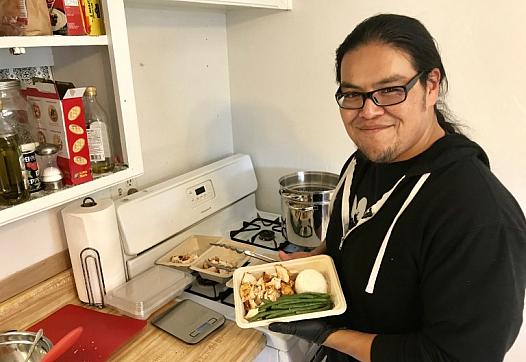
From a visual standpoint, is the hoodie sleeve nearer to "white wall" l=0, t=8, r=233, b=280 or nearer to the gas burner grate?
the gas burner grate

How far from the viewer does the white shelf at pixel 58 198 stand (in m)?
0.83

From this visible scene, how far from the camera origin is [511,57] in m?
1.28

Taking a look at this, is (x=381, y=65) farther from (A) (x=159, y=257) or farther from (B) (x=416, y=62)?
(A) (x=159, y=257)

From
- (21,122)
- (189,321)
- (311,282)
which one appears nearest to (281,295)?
(311,282)

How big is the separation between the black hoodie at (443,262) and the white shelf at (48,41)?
0.72 meters

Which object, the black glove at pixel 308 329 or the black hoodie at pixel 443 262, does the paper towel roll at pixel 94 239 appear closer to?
the black glove at pixel 308 329

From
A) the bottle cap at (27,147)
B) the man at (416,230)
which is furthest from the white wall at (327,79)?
the bottle cap at (27,147)

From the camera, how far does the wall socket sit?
137cm

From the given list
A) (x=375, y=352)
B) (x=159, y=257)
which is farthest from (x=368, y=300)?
(x=159, y=257)

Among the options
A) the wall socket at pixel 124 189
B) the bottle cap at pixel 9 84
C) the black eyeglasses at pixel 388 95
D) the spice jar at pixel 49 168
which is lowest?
the wall socket at pixel 124 189

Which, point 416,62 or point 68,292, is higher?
point 416,62

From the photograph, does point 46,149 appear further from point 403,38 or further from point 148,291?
point 403,38

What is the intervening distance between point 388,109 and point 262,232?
88cm

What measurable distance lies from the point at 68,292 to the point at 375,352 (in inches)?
34.5
